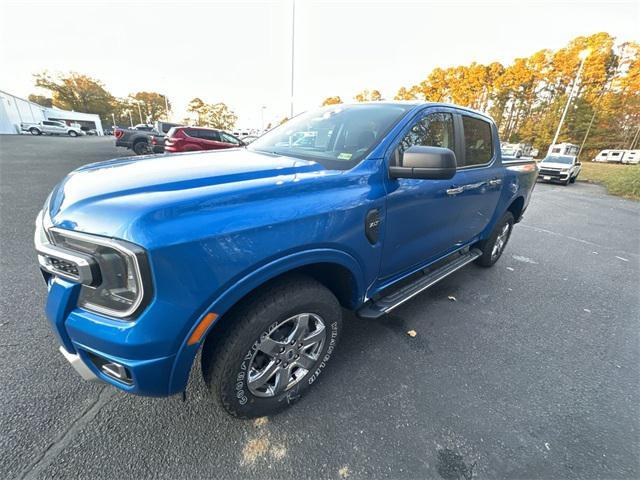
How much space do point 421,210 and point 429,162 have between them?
21.0 inches

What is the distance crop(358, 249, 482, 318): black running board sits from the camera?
2.07 metres

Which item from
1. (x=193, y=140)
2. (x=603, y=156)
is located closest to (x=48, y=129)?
(x=193, y=140)

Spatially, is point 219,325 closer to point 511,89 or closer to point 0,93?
point 0,93

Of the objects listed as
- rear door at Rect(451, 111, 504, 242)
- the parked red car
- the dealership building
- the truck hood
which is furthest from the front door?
the dealership building

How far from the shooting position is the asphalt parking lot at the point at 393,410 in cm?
149

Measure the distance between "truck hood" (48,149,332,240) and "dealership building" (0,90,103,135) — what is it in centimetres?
4584

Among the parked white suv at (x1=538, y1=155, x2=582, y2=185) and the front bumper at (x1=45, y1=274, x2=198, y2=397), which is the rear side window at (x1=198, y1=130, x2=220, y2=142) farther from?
the parked white suv at (x1=538, y1=155, x2=582, y2=185)

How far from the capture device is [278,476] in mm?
1442

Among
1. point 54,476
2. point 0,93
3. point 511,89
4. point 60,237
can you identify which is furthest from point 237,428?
point 511,89

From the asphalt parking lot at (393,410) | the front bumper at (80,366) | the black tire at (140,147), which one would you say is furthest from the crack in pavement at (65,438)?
the black tire at (140,147)

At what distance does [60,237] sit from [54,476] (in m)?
1.15

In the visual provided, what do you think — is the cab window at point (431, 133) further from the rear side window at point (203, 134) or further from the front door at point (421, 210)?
the rear side window at point (203, 134)

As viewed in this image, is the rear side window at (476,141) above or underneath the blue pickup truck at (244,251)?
above

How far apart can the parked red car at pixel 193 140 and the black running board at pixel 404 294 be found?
9552 mm
